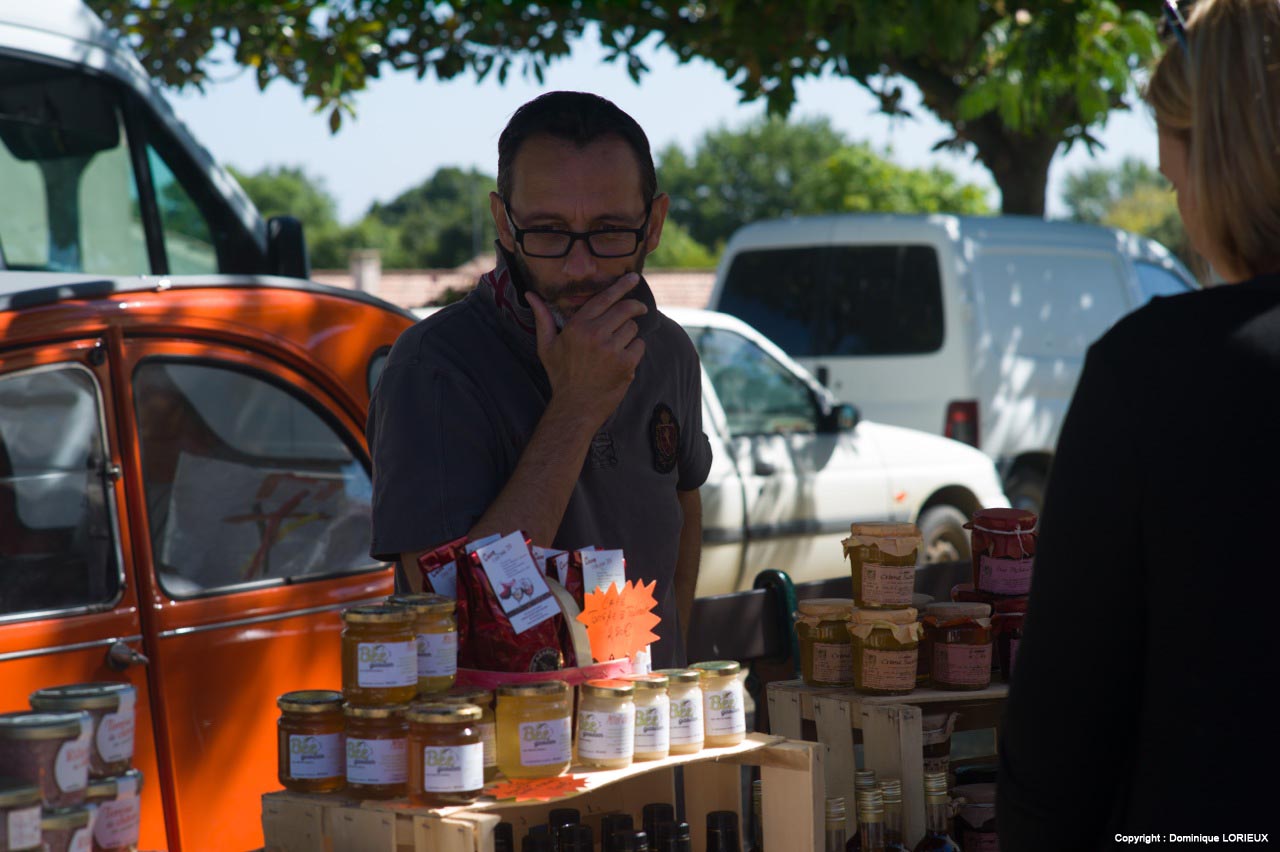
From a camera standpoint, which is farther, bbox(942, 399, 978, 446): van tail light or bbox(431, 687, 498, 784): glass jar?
bbox(942, 399, 978, 446): van tail light

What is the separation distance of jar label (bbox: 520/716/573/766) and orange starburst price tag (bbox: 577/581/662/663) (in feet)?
0.57

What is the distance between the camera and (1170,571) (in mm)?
1539

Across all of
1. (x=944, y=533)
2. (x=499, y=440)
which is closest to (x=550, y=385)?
(x=499, y=440)

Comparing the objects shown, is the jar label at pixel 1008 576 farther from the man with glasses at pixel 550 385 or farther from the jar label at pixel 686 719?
the jar label at pixel 686 719

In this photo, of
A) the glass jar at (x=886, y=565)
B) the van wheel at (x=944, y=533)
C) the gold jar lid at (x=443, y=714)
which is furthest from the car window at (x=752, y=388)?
the gold jar lid at (x=443, y=714)

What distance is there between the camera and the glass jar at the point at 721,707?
7.90 feet

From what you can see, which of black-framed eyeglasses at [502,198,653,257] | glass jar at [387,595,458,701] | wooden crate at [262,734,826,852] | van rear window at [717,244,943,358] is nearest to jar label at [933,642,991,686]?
wooden crate at [262,734,826,852]

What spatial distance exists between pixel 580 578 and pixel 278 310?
247 cm

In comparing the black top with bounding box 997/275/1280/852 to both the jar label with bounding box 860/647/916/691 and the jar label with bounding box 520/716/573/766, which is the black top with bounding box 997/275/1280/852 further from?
the jar label with bounding box 860/647/916/691

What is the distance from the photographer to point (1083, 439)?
1.58 metres

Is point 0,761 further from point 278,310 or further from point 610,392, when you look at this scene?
point 278,310

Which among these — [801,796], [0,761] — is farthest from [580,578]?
[0,761]

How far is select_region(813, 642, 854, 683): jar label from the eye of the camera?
3.06 m

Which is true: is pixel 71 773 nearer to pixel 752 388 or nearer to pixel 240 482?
pixel 240 482
